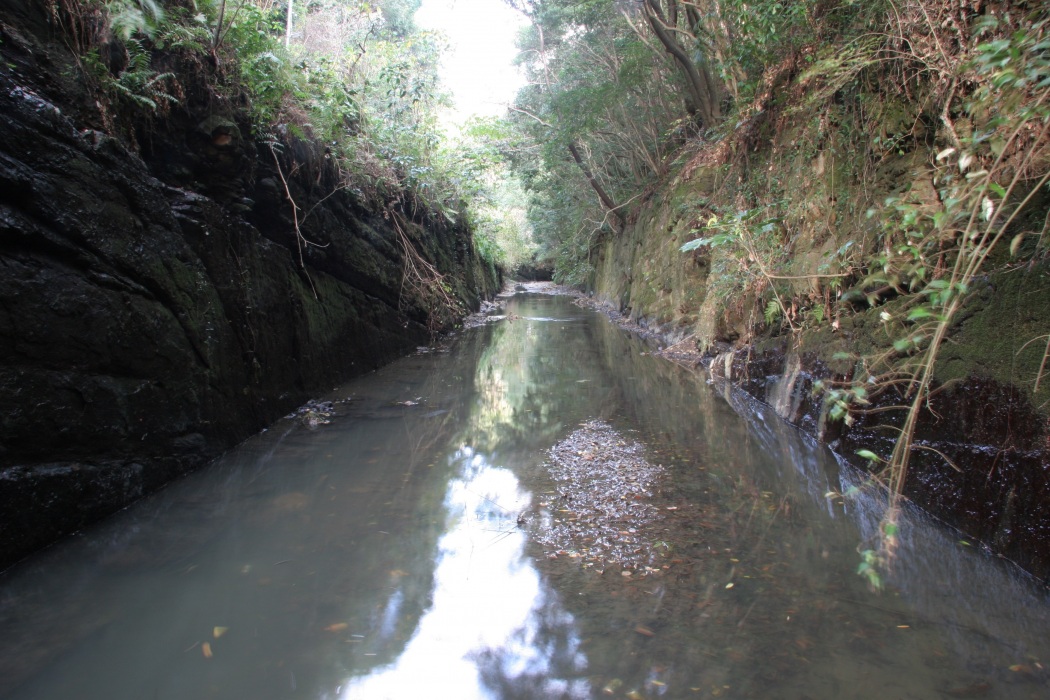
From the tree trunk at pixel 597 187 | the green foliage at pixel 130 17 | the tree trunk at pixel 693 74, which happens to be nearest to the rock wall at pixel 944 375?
the tree trunk at pixel 693 74

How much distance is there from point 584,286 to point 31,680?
97.0ft

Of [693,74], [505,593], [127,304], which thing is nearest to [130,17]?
[127,304]

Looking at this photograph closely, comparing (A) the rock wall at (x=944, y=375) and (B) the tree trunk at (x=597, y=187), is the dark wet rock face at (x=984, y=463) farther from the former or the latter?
(B) the tree trunk at (x=597, y=187)

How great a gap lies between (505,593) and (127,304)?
340 centimetres

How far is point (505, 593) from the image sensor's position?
3.09 metres

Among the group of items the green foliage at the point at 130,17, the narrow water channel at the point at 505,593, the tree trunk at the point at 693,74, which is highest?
the tree trunk at the point at 693,74

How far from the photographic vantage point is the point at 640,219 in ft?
56.9

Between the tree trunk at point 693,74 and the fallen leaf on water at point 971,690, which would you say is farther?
the tree trunk at point 693,74

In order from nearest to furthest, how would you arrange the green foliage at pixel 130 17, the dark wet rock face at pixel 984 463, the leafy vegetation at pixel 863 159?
the leafy vegetation at pixel 863 159, the dark wet rock face at pixel 984 463, the green foliage at pixel 130 17

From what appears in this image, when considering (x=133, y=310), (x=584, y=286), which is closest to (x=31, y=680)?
(x=133, y=310)

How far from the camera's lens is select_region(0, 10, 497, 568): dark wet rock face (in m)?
3.41

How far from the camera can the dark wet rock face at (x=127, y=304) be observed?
3410 millimetres

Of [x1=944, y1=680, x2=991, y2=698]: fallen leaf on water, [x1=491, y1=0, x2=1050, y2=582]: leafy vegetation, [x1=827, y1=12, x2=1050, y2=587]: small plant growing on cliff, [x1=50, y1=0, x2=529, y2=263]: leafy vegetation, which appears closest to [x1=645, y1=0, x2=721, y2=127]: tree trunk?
[x1=491, y1=0, x2=1050, y2=582]: leafy vegetation

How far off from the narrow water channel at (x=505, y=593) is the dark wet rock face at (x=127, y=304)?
37 centimetres
